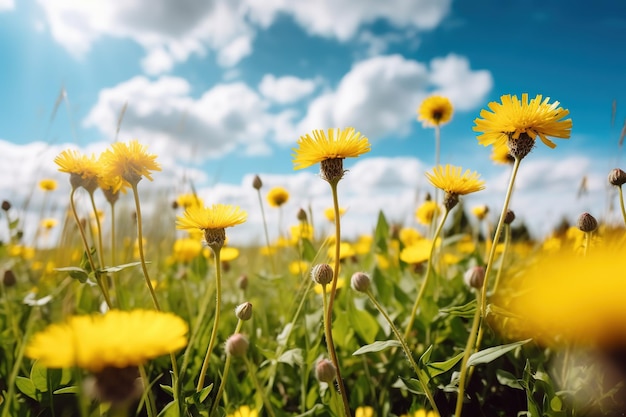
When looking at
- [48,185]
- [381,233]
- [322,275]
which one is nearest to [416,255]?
[381,233]

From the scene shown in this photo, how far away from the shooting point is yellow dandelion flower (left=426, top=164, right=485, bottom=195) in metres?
1.00

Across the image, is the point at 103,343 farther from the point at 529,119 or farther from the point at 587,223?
the point at 587,223

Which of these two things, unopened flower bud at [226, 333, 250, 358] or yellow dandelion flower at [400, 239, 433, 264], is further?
yellow dandelion flower at [400, 239, 433, 264]

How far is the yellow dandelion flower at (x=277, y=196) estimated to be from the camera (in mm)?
2334

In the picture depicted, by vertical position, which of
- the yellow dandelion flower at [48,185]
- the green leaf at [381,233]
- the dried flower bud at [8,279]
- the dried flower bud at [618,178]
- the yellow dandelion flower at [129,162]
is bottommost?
the dried flower bud at [8,279]

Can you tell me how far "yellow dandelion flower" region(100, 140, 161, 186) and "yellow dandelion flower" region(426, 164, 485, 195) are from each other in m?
0.69

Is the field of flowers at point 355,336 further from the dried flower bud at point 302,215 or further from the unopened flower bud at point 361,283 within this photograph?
the dried flower bud at point 302,215

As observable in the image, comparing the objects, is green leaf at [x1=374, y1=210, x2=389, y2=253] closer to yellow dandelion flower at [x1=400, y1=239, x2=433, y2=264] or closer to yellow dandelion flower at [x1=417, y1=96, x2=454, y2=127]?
yellow dandelion flower at [x1=400, y1=239, x2=433, y2=264]

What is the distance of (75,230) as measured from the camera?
79.3 inches

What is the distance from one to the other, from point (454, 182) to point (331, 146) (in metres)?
0.36

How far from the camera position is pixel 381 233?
5.94 feet

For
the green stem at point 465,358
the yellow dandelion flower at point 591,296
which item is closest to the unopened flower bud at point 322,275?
the green stem at point 465,358

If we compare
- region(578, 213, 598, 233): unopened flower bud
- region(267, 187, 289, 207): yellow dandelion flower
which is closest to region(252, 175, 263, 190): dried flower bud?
region(267, 187, 289, 207): yellow dandelion flower

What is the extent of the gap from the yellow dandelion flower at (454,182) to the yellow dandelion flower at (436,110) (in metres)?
1.02
